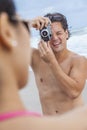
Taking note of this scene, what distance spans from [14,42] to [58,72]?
1303 mm

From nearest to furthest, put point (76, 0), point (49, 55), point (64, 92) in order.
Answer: point (49, 55), point (64, 92), point (76, 0)

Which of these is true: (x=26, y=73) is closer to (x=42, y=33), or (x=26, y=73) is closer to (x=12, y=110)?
(x=12, y=110)

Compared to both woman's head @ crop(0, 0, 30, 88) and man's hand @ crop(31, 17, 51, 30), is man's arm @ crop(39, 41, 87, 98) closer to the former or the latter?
man's hand @ crop(31, 17, 51, 30)

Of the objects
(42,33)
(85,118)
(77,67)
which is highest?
(85,118)

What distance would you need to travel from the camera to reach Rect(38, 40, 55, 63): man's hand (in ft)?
5.82

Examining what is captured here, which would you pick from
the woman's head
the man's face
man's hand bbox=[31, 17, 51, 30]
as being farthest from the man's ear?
the man's face

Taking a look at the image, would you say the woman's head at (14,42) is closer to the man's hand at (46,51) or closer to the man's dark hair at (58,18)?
the man's hand at (46,51)

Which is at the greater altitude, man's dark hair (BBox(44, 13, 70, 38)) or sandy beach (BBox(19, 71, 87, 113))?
man's dark hair (BBox(44, 13, 70, 38))

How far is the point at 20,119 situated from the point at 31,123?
2 cm

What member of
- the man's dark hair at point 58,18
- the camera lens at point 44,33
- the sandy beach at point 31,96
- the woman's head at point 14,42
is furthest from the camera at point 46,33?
the sandy beach at point 31,96

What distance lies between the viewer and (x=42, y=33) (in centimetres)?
178

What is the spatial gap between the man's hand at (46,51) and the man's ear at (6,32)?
4.23ft

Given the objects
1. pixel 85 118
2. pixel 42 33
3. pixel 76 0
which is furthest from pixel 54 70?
pixel 76 0

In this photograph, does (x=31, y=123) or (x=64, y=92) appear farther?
(x=64, y=92)
